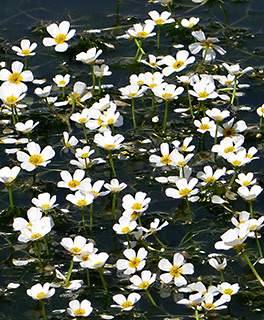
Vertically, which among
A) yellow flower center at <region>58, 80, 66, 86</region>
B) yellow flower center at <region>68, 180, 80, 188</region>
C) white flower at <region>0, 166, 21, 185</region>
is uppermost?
white flower at <region>0, 166, 21, 185</region>

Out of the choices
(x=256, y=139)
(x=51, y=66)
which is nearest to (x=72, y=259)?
(x=256, y=139)

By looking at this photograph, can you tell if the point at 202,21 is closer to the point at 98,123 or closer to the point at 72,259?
the point at 98,123

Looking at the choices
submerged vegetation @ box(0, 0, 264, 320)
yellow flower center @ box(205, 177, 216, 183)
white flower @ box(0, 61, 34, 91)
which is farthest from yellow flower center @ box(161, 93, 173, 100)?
white flower @ box(0, 61, 34, 91)

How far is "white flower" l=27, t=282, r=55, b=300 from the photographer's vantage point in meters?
2.22

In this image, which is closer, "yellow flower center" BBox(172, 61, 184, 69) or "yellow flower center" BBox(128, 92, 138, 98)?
"yellow flower center" BBox(128, 92, 138, 98)

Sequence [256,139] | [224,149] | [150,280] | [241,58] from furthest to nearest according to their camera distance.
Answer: [241,58] < [256,139] < [224,149] < [150,280]

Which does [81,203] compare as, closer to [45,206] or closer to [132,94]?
[45,206]

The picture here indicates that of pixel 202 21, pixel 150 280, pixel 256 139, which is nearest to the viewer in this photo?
pixel 150 280

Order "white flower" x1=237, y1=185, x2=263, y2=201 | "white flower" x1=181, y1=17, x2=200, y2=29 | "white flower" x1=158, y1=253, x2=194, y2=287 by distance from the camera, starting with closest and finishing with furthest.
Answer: "white flower" x1=158, y1=253, x2=194, y2=287
"white flower" x1=237, y1=185, x2=263, y2=201
"white flower" x1=181, y1=17, x2=200, y2=29

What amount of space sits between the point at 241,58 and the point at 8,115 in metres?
0.93

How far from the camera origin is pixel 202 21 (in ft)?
11.9

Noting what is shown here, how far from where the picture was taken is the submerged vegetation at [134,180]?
7.72 ft

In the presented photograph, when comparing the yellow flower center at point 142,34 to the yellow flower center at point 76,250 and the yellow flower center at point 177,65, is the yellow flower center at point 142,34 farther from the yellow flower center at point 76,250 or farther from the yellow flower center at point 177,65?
the yellow flower center at point 76,250

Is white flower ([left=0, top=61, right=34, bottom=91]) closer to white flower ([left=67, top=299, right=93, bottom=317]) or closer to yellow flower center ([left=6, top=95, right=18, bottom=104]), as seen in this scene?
yellow flower center ([left=6, top=95, right=18, bottom=104])
